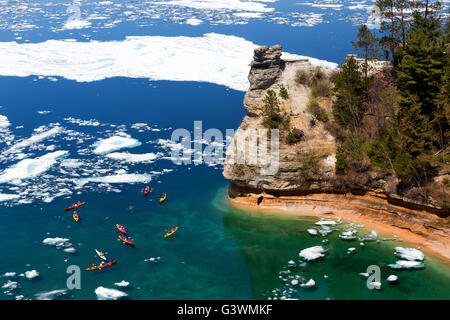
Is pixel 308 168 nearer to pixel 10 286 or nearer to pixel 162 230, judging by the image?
pixel 162 230

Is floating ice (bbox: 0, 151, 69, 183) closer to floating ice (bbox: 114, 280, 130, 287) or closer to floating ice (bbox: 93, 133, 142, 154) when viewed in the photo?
floating ice (bbox: 93, 133, 142, 154)

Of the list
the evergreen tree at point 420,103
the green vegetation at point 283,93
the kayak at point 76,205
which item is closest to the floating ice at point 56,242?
the kayak at point 76,205

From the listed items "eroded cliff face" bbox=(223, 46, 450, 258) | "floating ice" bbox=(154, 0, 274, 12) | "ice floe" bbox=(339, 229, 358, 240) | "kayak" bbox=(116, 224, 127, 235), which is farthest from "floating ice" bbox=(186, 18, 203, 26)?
"ice floe" bbox=(339, 229, 358, 240)

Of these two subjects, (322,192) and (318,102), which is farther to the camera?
(318,102)

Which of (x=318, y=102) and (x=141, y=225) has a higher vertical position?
(x=318, y=102)

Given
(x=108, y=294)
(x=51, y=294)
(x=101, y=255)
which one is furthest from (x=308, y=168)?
(x=51, y=294)

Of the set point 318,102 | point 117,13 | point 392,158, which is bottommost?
point 392,158
